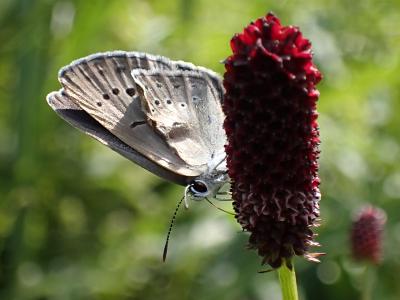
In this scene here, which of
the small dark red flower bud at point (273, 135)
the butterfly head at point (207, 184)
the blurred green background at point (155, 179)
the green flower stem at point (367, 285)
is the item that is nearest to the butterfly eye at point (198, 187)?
the butterfly head at point (207, 184)

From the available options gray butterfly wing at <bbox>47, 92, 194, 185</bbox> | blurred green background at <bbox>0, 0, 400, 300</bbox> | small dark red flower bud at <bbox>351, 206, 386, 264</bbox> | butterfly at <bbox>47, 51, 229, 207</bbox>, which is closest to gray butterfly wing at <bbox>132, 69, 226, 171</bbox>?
butterfly at <bbox>47, 51, 229, 207</bbox>

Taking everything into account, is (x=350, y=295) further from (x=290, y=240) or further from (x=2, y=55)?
(x=2, y=55)

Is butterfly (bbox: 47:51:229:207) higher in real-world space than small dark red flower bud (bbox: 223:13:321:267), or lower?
higher

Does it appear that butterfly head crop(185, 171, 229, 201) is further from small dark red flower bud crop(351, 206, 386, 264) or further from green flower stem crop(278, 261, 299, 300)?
green flower stem crop(278, 261, 299, 300)

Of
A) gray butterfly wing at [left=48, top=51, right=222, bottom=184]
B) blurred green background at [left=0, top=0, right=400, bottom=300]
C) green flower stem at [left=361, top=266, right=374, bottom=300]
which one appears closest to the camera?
green flower stem at [left=361, top=266, right=374, bottom=300]

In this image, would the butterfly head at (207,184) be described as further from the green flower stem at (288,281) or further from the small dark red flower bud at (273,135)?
the green flower stem at (288,281)

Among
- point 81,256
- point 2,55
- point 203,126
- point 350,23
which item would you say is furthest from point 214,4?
point 203,126
